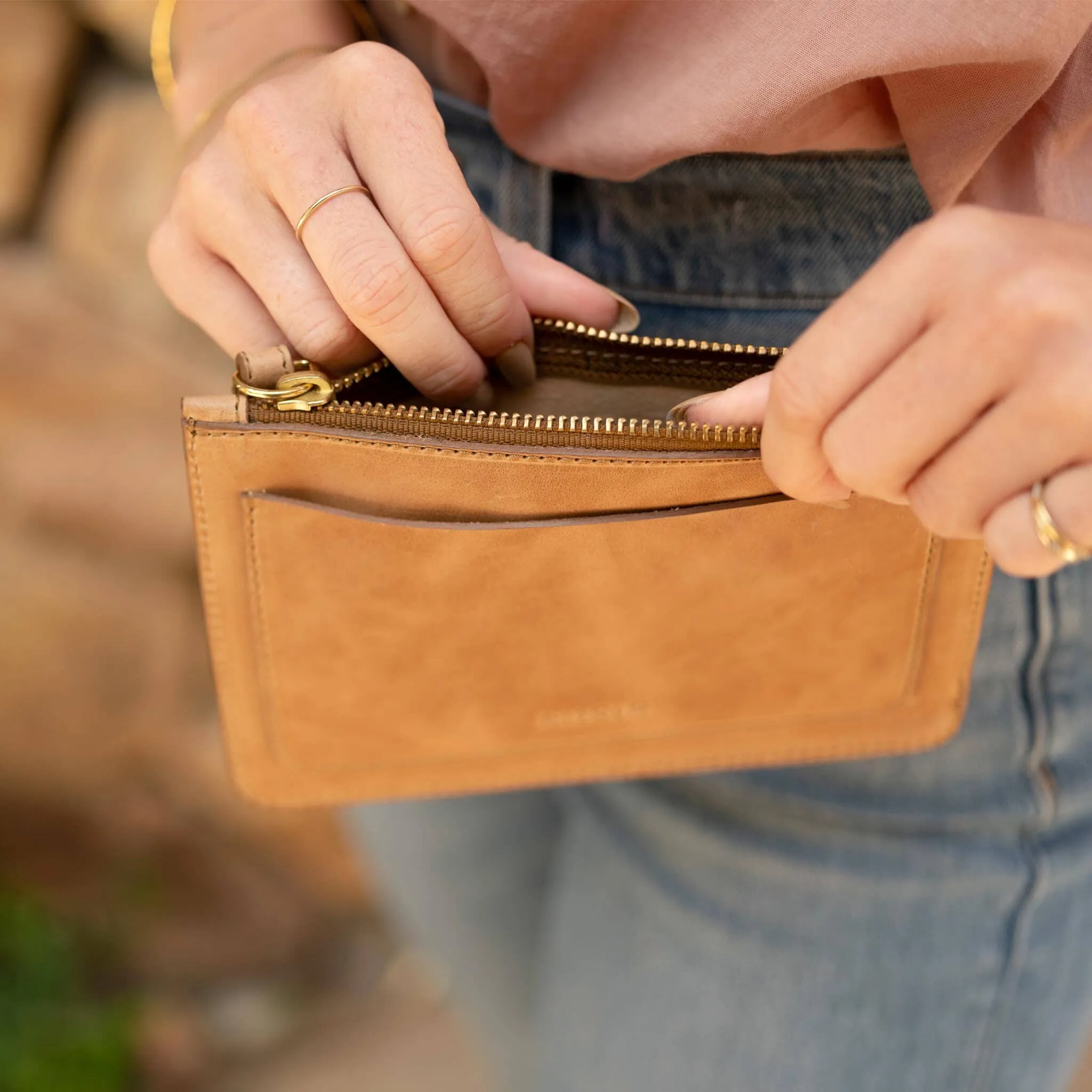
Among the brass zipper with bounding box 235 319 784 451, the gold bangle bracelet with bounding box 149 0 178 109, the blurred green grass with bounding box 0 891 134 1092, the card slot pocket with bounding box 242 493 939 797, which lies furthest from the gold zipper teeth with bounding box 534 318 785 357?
the blurred green grass with bounding box 0 891 134 1092

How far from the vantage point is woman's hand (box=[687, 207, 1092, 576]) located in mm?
495

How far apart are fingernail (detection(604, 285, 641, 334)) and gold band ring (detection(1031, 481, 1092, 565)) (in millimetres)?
343

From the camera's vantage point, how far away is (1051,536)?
51cm

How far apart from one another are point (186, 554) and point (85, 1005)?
1021mm

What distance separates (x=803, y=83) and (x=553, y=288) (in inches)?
Result: 8.4

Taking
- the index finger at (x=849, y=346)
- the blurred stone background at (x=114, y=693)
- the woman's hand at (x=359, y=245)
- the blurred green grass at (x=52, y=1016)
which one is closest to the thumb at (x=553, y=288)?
the woman's hand at (x=359, y=245)

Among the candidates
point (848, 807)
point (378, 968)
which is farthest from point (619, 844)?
point (378, 968)

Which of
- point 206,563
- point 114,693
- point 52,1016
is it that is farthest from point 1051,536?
point 52,1016

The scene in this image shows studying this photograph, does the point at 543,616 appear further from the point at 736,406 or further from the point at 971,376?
the point at 971,376

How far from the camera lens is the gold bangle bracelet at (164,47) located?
928 millimetres

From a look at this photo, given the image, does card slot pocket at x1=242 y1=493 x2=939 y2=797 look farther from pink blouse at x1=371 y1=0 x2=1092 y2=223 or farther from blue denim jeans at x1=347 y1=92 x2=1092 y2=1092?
pink blouse at x1=371 y1=0 x2=1092 y2=223

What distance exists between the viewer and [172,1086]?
87.9 inches

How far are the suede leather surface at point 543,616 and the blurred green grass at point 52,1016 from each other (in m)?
1.54

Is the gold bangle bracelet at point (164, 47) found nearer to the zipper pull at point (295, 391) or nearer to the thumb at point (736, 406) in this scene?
the zipper pull at point (295, 391)
